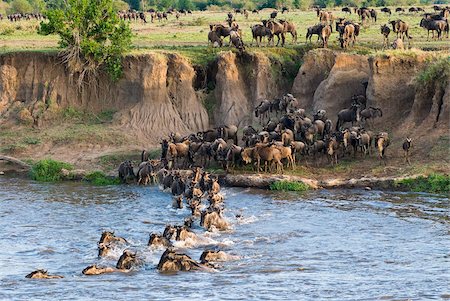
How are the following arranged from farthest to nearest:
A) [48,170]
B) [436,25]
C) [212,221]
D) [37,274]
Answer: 1. [436,25]
2. [48,170]
3. [212,221]
4. [37,274]

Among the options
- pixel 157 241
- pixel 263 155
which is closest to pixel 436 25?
pixel 263 155

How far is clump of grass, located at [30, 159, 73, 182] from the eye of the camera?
31.6 m

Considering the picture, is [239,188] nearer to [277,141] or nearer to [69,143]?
[277,141]

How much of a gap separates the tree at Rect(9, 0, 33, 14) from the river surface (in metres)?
57.5

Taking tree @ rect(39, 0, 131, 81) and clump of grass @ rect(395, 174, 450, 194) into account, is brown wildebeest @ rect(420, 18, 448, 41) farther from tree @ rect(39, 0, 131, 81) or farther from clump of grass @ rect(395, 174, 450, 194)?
clump of grass @ rect(395, 174, 450, 194)

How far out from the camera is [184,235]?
2255 cm

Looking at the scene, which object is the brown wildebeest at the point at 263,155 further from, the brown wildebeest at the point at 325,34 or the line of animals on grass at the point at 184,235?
the brown wildebeest at the point at 325,34

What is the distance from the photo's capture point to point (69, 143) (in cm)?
3403

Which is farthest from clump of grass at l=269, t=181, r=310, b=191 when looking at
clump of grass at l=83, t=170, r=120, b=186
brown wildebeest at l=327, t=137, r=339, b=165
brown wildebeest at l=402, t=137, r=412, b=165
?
clump of grass at l=83, t=170, r=120, b=186

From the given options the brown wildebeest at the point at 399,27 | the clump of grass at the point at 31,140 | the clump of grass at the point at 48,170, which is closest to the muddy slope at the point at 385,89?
the brown wildebeest at the point at 399,27

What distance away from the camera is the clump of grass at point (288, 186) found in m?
28.7

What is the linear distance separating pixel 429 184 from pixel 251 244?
7.64 meters

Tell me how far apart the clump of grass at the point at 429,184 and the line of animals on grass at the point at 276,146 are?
4.87 ft

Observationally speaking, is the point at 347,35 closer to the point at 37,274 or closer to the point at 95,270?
the point at 95,270
